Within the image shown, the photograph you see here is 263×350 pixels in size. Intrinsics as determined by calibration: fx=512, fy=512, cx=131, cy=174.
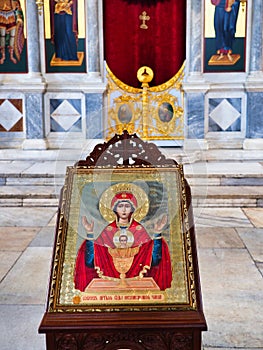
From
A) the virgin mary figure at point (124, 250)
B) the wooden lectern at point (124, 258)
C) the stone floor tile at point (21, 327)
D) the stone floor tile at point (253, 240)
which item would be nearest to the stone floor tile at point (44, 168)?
the stone floor tile at point (253, 240)

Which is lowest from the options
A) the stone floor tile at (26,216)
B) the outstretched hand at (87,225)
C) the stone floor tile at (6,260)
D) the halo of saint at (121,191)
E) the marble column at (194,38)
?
the stone floor tile at (26,216)

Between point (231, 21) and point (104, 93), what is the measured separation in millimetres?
2227

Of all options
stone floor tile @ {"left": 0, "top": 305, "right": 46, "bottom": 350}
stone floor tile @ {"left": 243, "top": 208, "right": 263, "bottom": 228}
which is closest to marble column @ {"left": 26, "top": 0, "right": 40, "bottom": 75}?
stone floor tile @ {"left": 243, "top": 208, "right": 263, "bottom": 228}

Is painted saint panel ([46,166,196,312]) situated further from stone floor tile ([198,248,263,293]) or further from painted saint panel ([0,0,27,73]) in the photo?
painted saint panel ([0,0,27,73])

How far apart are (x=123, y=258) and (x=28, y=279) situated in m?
1.76

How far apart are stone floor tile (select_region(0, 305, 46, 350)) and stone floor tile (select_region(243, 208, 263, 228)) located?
2.76 m

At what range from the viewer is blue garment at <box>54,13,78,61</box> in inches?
310

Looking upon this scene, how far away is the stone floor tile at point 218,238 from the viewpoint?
4.58m

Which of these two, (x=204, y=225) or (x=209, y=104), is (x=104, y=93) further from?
(x=204, y=225)

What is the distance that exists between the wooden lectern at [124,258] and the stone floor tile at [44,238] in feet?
7.55

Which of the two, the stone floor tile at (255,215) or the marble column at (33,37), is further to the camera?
the marble column at (33,37)

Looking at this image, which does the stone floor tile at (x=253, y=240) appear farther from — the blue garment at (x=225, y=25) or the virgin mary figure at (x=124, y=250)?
the blue garment at (x=225, y=25)

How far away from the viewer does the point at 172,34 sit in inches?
313

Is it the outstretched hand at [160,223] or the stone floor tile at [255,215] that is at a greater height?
the outstretched hand at [160,223]
